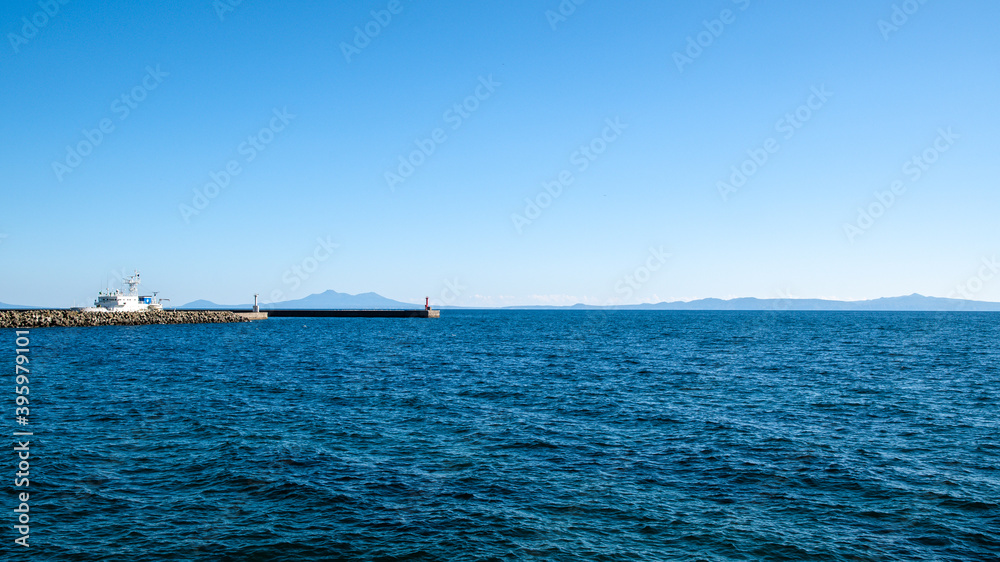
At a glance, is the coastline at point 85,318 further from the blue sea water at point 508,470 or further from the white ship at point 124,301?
the blue sea water at point 508,470

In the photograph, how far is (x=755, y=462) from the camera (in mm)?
19016

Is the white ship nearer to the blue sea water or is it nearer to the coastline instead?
the coastline

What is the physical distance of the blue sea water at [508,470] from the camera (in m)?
12.9

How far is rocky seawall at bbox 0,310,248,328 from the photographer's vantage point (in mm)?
95250

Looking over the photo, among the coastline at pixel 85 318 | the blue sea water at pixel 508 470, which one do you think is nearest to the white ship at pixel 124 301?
the coastline at pixel 85 318

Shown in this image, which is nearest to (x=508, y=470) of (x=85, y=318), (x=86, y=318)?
(x=85, y=318)

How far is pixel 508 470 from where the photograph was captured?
18.1 m

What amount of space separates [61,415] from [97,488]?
Answer: 12.2 meters

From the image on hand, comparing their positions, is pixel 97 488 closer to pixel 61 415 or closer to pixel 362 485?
pixel 362 485

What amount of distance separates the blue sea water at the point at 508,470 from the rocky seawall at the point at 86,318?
3036 inches

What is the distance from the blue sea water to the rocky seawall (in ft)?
253

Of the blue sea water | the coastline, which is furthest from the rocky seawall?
the blue sea water

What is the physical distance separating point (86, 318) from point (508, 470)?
368ft

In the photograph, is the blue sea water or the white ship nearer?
the blue sea water
